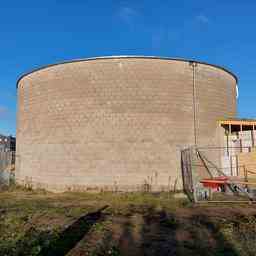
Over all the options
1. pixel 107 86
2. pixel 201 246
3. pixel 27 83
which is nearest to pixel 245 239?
pixel 201 246

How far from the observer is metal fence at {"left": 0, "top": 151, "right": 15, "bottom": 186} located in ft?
62.5

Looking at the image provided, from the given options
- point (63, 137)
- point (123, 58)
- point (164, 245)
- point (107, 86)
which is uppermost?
point (123, 58)

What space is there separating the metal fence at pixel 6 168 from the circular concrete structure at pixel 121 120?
312 centimetres

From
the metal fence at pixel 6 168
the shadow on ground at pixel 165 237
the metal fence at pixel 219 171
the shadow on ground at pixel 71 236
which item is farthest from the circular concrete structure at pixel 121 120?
the shadow on ground at pixel 165 237

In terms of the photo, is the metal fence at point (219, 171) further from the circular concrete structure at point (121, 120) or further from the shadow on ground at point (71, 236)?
the shadow on ground at point (71, 236)

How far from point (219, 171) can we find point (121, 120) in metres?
5.56

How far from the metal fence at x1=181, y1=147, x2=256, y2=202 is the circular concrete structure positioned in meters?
0.65

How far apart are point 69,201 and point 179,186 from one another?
5.50 m

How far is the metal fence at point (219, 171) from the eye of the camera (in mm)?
13707

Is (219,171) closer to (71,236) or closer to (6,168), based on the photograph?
(71,236)

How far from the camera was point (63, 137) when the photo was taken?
16234 mm

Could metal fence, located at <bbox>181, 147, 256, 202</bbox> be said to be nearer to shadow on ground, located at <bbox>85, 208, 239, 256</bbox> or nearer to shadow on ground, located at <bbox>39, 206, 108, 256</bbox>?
shadow on ground, located at <bbox>85, 208, 239, 256</bbox>

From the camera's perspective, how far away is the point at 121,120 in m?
15.5

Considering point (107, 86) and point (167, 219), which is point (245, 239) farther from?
point (107, 86)
